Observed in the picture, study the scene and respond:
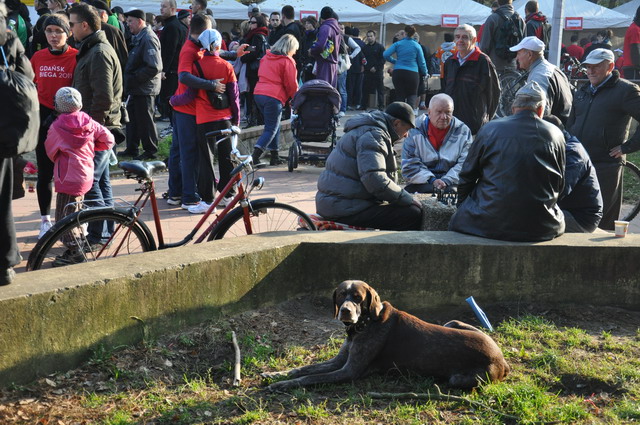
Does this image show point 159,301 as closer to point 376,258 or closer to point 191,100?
point 376,258

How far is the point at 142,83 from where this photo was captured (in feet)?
37.2

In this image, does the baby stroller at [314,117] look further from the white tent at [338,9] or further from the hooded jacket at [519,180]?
the white tent at [338,9]

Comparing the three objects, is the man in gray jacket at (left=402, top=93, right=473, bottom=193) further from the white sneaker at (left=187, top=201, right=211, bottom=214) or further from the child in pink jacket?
the child in pink jacket

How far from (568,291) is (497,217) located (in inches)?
27.3

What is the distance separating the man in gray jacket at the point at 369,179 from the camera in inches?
245

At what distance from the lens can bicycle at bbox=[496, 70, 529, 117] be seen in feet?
33.2

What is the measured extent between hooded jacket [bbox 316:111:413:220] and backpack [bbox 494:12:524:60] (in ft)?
19.9

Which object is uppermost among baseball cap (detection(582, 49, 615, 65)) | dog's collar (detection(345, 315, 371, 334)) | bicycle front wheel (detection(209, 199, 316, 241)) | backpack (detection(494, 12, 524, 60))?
backpack (detection(494, 12, 524, 60))

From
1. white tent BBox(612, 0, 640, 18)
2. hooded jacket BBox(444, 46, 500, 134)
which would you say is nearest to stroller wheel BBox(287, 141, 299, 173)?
hooded jacket BBox(444, 46, 500, 134)

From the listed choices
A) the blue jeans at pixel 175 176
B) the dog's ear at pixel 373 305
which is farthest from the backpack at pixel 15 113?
the blue jeans at pixel 175 176

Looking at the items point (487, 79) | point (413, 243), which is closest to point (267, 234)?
point (413, 243)

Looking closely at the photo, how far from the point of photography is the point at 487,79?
32.0 ft

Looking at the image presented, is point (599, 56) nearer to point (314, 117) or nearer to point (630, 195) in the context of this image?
point (630, 195)

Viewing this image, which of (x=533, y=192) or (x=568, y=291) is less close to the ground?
(x=533, y=192)
